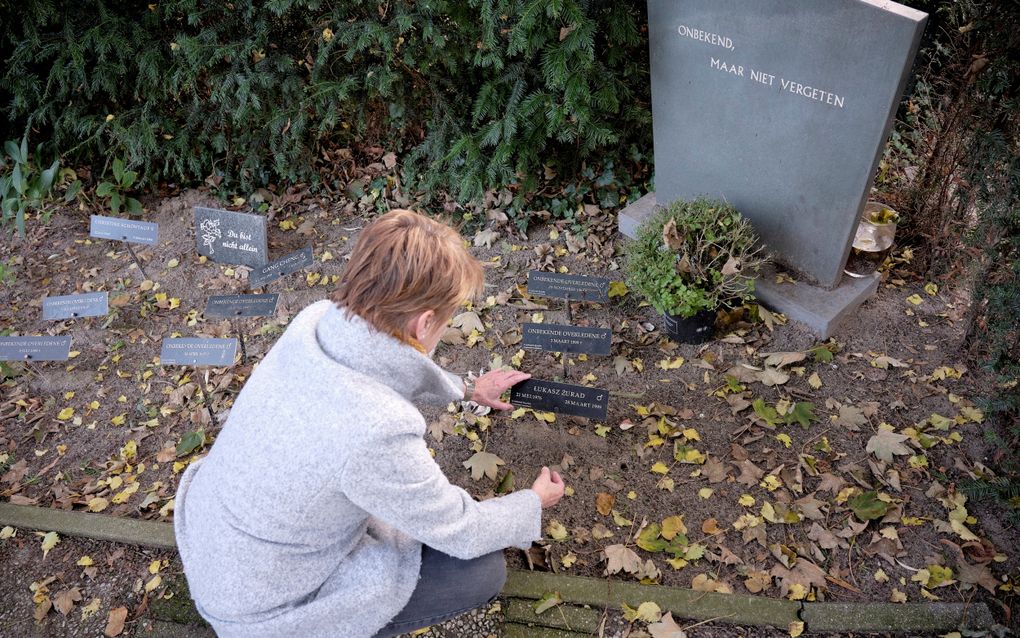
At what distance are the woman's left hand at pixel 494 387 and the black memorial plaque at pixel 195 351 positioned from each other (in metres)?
1.26

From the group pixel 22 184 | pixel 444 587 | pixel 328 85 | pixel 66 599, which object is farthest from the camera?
pixel 22 184

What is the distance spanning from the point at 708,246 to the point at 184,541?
2596 millimetres

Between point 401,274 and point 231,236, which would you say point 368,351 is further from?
point 231,236

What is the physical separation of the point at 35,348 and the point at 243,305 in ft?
3.87

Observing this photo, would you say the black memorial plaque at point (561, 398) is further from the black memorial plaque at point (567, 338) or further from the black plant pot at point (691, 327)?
the black plant pot at point (691, 327)

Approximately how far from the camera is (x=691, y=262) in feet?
11.4

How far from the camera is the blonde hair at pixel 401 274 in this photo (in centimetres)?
191

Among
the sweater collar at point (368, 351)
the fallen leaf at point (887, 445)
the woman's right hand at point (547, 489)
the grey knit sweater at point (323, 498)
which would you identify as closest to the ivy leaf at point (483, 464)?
the woman's right hand at point (547, 489)

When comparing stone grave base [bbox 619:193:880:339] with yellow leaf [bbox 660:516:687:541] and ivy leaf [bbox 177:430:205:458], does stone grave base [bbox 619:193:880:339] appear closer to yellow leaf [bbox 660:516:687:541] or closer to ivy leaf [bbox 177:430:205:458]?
yellow leaf [bbox 660:516:687:541]

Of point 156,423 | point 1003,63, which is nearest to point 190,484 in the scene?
point 156,423

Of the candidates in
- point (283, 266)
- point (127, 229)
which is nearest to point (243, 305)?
point (283, 266)

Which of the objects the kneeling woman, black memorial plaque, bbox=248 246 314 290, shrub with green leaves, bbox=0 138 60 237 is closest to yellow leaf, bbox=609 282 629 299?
black memorial plaque, bbox=248 246 314 290

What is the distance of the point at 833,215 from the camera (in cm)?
347

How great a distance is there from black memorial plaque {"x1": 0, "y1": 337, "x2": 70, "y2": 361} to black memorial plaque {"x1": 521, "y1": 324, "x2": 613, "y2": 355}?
2.42 m
